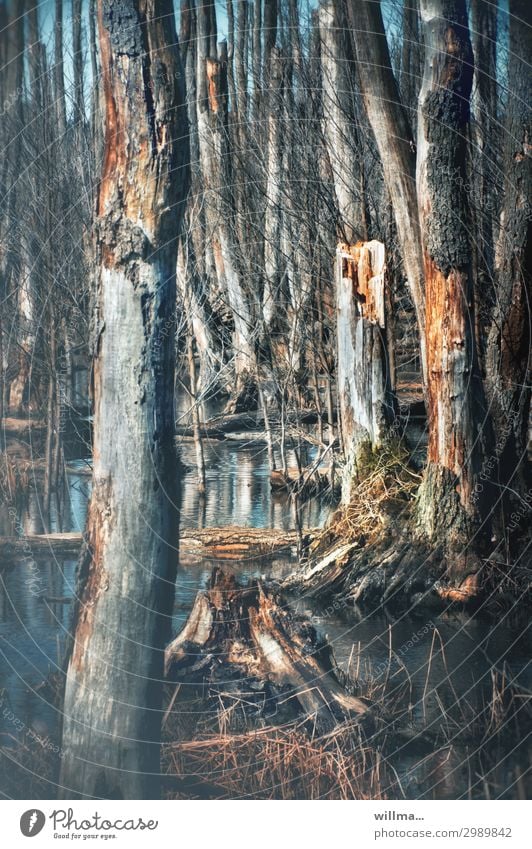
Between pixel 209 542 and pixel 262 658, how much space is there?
1.01 meters

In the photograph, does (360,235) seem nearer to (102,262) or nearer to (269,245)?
(269,245)

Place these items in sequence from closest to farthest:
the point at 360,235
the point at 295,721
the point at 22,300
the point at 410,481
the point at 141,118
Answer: the point at 141,118 → the point at 295,721 → the point at 22,300 → the point at 410,481 → the point at 360,235

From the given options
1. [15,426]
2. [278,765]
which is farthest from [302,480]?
[278,765]

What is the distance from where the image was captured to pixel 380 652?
407 centimetres

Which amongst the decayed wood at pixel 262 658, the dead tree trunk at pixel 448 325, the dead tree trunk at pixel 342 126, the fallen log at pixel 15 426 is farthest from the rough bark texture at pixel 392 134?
the fallen log at pixel 15 426

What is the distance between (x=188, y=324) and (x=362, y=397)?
3.53 ft

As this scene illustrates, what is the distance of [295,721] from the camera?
371cm

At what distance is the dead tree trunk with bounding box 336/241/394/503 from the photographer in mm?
5188

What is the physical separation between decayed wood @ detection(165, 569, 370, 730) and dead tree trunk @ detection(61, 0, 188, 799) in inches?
9.8

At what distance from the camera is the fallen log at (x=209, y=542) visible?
4441 millimetres

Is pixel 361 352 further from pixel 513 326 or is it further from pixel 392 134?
pixel 392 134

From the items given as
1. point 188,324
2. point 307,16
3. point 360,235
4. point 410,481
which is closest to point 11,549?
point 188,324

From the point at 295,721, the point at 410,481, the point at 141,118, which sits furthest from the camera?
the point at 410,481

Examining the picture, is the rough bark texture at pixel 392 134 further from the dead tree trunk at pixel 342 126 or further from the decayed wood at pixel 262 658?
the decayed wood at pixel 262 658
